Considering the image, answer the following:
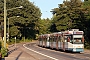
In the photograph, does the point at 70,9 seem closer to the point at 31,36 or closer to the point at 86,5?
the point at 86,5

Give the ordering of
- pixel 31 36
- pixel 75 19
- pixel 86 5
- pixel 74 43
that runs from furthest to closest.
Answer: pixel 31 36 → pixel 75 19 → pixel 86 5 → pixel 74 43

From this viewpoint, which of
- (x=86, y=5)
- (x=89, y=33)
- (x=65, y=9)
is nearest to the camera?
(x=89, y=33)

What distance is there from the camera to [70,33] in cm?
4175

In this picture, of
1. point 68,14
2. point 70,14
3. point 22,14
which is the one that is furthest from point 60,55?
point 22,14

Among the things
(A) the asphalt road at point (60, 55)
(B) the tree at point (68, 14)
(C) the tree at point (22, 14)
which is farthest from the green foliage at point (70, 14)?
(A) the asphalt road at point (60, 55)

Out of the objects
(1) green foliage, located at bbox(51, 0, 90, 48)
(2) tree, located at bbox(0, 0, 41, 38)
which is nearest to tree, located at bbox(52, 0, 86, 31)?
(1) green foliage, located at bbox(51, 0, 90, 48)

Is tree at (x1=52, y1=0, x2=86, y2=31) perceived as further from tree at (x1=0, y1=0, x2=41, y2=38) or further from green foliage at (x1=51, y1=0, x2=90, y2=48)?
tree at (x1=0, y1=0, x2=41, y2=38)

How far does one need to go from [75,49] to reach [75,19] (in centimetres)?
4057

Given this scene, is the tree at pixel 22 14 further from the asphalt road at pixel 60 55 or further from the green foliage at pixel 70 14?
the asphalt road at pixel 60 55

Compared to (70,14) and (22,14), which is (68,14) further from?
(22,14)

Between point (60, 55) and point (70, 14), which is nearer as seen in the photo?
point (60, 55)

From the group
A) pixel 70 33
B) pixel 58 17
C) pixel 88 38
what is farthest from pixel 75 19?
pixel 70 33

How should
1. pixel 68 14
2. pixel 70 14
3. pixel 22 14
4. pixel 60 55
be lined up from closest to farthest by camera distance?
pixel 60 55
pixel 70 14
pixel 68 14
pixel 22 14

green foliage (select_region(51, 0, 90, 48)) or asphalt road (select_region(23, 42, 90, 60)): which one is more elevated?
green foliage (select_region(51, 0, 90, 48))
